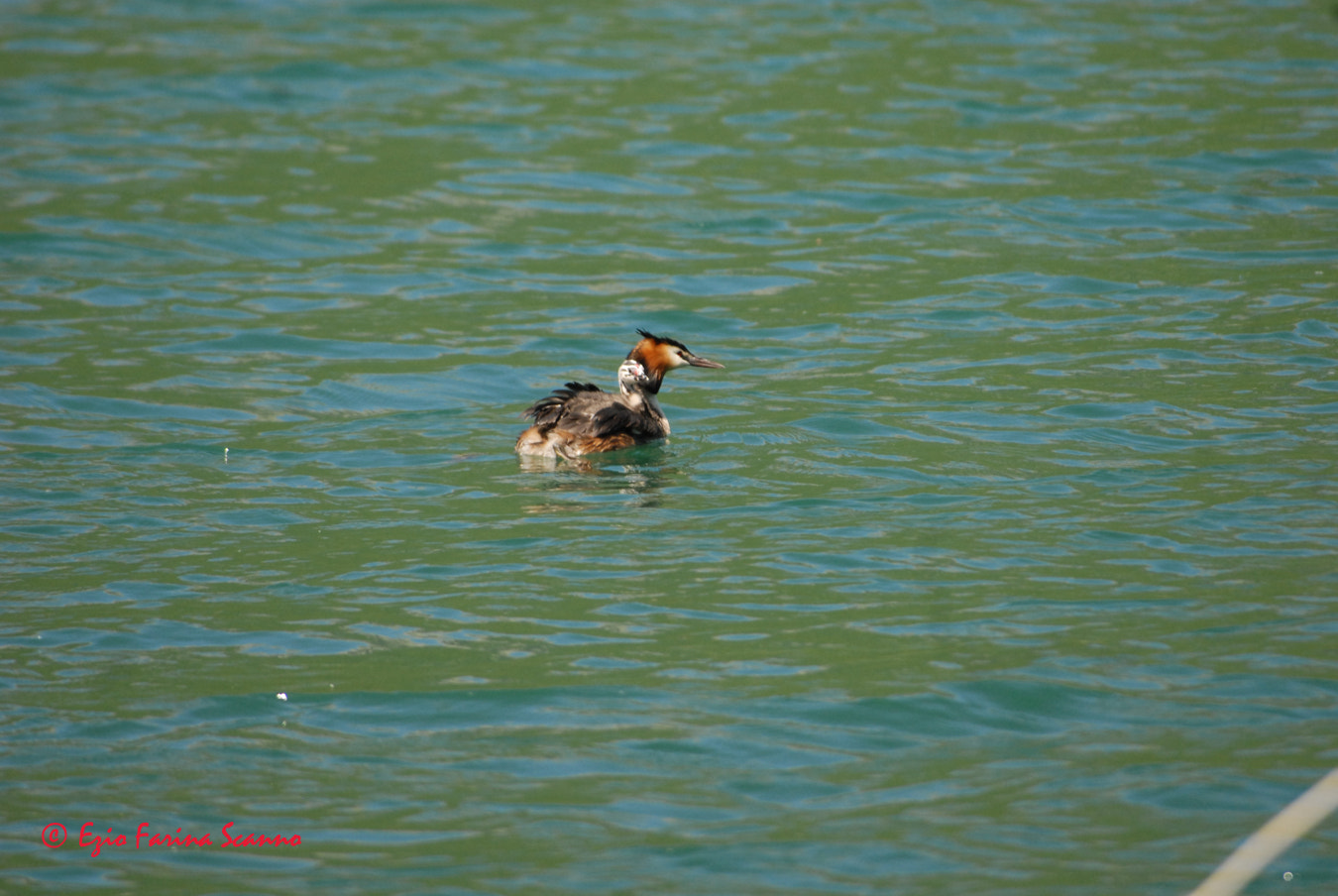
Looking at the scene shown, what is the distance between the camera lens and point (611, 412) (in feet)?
28.3

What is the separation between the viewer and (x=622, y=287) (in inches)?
461

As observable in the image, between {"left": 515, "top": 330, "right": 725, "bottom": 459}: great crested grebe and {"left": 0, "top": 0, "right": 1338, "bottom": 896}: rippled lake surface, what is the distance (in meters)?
0.16

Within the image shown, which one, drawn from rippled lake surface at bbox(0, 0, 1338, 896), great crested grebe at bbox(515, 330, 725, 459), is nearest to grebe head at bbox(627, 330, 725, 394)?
great crested grebe at bbox(515, 330, 725, 459)

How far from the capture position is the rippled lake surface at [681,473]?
16.6 feet

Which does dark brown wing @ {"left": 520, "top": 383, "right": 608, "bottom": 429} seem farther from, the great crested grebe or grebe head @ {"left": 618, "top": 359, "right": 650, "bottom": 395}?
grebe head @ {"left": 618, "top": 359, "right": 650, "bottom": 395}

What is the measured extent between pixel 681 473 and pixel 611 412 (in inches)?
25.0

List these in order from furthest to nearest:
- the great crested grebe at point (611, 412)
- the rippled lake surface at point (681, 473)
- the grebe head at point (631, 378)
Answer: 1. the grebe head at point (631, 378)
2. the great crested grebe at point (611, 412)
3. the rippled lake surface at point (681, 473)

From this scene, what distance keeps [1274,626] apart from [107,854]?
4.21 metres

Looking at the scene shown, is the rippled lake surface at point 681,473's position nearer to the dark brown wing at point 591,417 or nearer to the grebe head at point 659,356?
the dark brown wing at point 591,417

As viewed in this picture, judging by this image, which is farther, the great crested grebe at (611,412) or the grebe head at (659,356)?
the grebe head at (659,356)

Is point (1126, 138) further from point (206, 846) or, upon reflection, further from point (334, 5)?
point (206, 846)

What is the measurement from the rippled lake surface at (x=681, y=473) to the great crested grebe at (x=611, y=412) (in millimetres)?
161

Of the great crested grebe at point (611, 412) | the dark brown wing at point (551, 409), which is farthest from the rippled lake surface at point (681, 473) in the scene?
the dark brown wing at point (551, 409)

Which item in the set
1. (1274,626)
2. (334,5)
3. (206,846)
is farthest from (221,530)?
(334,5)
